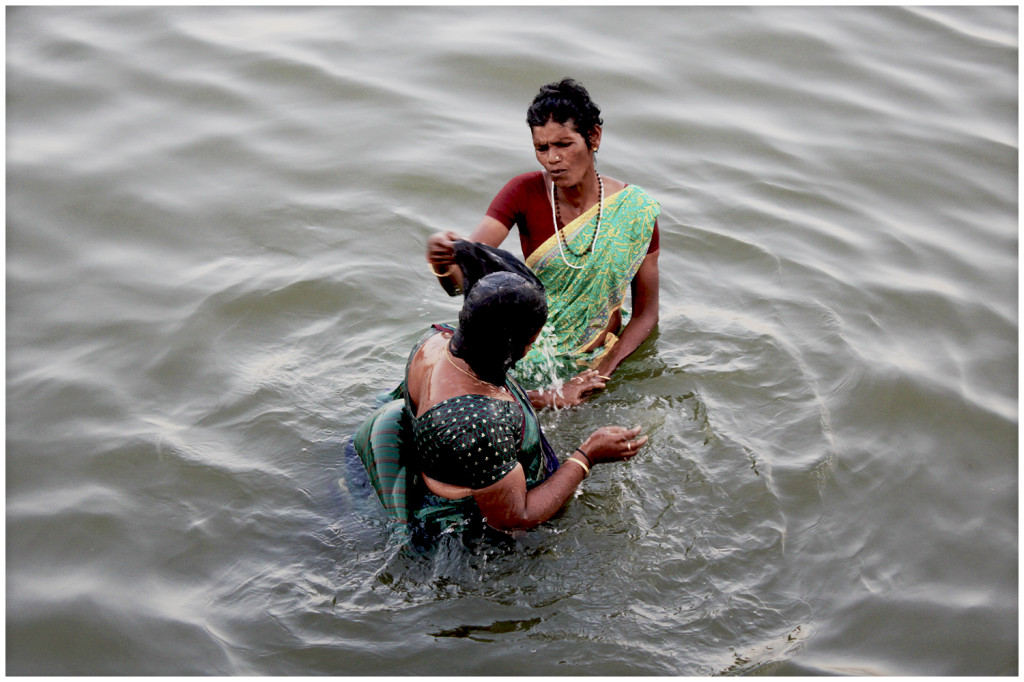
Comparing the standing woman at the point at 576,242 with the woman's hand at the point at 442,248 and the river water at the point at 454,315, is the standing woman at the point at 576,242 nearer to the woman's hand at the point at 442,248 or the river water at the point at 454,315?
the river water at the point at 454,315

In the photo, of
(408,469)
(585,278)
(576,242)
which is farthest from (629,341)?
(408,469)

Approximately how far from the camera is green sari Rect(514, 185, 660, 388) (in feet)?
13.6

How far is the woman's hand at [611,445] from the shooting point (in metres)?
3.20

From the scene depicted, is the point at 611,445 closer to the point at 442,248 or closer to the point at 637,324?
the point at 442,248

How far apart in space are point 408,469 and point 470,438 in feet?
1.69

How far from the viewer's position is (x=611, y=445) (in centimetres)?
320

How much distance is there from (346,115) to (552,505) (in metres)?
4.63

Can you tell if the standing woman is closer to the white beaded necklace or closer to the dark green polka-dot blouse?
the white beaded necklace

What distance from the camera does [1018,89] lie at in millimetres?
7656

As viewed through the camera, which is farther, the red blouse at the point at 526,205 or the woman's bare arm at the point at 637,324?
the woman's bare arm at the point at 637,324

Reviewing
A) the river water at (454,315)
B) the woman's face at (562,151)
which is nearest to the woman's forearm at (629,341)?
the river water at (454,315)

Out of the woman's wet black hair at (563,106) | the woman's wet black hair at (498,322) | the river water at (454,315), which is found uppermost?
the woman's wet black hair at (563,106)

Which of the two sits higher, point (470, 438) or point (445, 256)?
point (445, 256)

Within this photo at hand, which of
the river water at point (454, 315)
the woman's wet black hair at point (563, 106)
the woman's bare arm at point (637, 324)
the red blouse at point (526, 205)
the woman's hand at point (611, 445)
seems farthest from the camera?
the woman's bare arm at point (637, 324)
